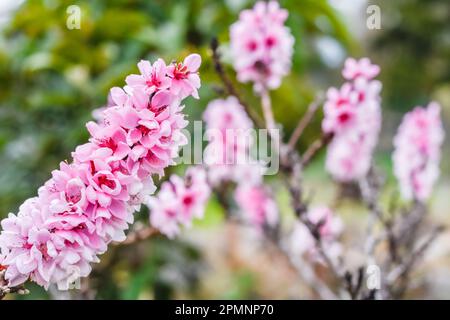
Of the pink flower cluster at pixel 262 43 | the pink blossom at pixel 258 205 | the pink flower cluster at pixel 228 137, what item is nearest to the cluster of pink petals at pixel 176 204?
the pink flower cluster at pixel 228 137

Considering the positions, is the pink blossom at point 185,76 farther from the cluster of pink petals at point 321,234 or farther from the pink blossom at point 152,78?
the cluster of pink petals at point 321,234

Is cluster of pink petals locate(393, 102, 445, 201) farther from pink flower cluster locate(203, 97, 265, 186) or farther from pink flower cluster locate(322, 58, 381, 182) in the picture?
pink flower cluster locate(203, 97, 265, 186)

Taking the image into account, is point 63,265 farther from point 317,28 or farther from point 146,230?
point 317,28

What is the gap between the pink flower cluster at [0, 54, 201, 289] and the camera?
57 cm

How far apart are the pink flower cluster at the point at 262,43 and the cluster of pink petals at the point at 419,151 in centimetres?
34

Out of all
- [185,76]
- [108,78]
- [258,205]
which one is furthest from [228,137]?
[185,76]

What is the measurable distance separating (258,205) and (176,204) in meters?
0.48

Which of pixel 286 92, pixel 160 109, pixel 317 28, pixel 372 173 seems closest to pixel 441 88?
pixel 317 28

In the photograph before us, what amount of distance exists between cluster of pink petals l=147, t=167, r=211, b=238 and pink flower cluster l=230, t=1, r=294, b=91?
24cm

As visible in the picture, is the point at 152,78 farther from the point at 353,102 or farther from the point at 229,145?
the point at 229,145

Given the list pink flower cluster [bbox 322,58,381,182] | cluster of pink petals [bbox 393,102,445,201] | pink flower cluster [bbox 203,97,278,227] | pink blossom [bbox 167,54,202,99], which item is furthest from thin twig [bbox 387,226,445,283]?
pink blossom [bbox 167,54,202,99]

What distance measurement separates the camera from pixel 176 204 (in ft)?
3.41

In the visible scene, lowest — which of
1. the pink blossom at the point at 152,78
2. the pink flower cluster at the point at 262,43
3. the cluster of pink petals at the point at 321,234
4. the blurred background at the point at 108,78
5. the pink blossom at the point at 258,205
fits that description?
the pink blossom at the point at 152,78

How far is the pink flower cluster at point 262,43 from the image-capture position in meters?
1.00
